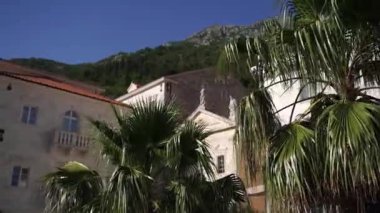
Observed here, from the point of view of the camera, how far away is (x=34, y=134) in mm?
26484

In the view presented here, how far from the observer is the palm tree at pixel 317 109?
720 centimetres

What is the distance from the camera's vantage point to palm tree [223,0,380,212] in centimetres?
720

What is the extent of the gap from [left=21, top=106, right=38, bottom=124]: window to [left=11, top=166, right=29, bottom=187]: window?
254cm

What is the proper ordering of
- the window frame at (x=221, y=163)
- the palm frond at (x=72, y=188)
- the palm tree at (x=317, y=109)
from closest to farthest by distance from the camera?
the palm tree at (x=317, y=109), the palm frond at (x=72, y=188), the window frame at (x=221, y=163)

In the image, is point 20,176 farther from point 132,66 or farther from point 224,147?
point 132,66

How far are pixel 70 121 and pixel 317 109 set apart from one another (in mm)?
21537

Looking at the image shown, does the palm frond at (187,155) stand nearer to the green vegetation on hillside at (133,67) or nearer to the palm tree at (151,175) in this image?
the palm tree at (151,175)

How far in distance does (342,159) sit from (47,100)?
2268 cm

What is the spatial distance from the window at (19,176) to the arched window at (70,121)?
3.37 meters

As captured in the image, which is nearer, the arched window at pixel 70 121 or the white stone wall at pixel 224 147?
the white stone wall at pixel 224 147

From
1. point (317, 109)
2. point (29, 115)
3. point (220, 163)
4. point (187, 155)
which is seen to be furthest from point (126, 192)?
point (29, 115)

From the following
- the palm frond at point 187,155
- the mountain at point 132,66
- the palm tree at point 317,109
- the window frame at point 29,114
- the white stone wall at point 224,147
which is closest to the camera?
the palm tree at point 317,109

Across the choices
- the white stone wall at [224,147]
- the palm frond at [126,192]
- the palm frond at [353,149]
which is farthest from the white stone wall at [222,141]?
the palm frond at [353,149]

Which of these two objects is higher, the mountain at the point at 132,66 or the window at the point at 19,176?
the mountain at the point at 132,66
